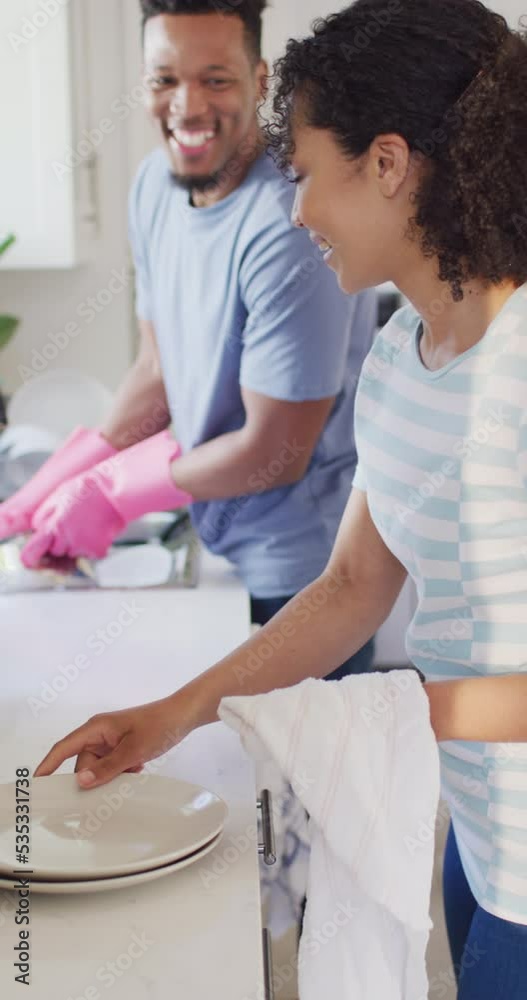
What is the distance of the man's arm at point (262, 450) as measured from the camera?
1.56 metres

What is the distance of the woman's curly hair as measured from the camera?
90 cm

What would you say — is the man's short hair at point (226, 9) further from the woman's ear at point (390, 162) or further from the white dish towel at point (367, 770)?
the white dish towel at point (367, 770)

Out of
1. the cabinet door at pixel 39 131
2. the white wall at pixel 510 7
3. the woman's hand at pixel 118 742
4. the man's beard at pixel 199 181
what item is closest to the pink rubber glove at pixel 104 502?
the man's beard at pixel 199 181

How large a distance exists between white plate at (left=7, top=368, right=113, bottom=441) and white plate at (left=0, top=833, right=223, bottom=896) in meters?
1.80

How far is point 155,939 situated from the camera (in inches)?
30.9

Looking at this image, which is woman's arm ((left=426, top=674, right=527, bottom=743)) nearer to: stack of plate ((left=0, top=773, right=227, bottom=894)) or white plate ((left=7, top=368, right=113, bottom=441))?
stack of plate ((left=0, top=773, right=227, bottom=894))

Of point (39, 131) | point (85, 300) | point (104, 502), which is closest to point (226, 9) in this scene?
point (104, 502)

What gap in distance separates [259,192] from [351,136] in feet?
2.21

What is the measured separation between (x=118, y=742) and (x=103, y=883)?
19 centimetres

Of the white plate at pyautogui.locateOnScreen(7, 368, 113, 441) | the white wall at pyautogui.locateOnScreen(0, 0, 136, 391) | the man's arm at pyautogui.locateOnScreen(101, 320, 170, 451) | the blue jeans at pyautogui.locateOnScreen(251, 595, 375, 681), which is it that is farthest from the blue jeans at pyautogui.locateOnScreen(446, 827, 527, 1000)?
the white wall at pyautogui.locateOnScreen(0, 0, 136, 391)

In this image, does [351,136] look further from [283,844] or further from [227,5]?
[283,844]

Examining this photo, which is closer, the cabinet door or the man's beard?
the man's beard

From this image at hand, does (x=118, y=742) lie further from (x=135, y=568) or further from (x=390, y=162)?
(x=135, y=568)

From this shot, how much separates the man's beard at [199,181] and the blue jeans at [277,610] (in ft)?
1.83
